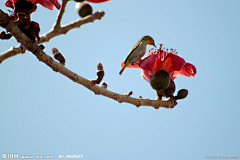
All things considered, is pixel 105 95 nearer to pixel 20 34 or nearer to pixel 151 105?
pixel 151 105

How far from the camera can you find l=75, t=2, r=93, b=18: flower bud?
116cm

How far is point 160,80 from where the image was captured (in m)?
2.44

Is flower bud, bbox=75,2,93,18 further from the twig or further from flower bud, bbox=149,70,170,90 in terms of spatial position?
flower bud, bbox=149,70,170,90

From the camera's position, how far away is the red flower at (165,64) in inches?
92.9

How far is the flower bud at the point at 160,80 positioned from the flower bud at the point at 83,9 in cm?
136

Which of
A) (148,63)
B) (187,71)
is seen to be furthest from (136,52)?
(187,71)

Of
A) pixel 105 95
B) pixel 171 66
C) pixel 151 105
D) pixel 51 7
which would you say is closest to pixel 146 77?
A: pixel 171 66

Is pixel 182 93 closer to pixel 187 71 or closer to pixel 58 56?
pixel 187 71

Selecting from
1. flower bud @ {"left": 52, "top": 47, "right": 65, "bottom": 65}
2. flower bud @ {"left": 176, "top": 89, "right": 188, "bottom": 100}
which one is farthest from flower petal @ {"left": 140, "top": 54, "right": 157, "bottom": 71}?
flower bud @ {"left": 52, "top": 47, "right": 65, "bottom": 65}

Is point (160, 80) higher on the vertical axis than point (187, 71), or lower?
lower

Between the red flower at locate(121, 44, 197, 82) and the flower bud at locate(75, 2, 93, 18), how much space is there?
1207mm

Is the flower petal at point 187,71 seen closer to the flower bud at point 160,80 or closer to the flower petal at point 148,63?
the flower bud at point 160,80

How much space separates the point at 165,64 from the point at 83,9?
1.42 metres

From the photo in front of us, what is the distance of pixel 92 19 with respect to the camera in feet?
3.50
